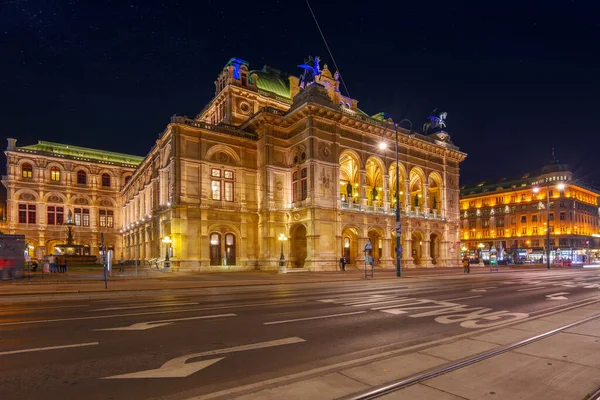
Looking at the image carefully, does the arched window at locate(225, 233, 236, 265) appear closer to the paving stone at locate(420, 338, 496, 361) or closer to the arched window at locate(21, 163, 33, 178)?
the paving stone at locate(420, 338, 496, 361)

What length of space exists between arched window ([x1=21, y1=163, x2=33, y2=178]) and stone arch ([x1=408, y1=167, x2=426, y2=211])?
62237 millimetres

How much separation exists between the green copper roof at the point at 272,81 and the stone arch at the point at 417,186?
2075 centimetres

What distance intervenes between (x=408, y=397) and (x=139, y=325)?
22.7ft

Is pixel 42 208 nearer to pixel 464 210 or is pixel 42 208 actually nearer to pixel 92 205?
pixel 92 205

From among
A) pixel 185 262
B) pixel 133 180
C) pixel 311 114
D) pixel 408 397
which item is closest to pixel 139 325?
pixel 408 397

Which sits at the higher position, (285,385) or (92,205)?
(92,205)

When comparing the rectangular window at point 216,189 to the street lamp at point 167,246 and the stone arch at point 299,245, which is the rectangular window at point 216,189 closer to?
the street lamp at point 167,246

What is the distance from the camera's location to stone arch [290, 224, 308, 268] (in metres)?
42.5

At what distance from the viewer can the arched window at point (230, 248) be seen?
40.8 metres

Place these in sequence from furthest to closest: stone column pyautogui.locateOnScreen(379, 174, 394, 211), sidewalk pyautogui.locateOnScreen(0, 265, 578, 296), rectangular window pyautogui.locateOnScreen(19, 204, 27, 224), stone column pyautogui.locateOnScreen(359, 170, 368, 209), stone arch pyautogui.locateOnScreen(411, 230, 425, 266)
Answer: rectangular window pyautogui.locateOnScreen(19, 204, 27, 224) < stone arch pyautogui.locateOnScreen(411, 230, 425, 266) < stone column pyautogui.locateOnScreen(379, 174, 394, 211) < stone column pyautogui.locateOnScreen(359, 170, 368, 209) < sidewalk pyautogui.locateOnScreen(0, 265, 578, 296)

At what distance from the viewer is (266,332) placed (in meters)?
8.48

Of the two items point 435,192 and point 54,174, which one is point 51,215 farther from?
point 435,192

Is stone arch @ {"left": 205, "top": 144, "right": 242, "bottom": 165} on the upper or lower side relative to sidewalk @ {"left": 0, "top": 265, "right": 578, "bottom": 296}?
upper

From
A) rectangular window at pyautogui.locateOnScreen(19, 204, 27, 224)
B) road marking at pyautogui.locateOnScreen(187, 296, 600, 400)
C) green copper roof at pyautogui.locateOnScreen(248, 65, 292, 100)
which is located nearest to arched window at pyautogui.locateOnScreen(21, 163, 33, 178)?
rectangular window at pyautogui.locateOnScreen(19, 204, 27, 224)
